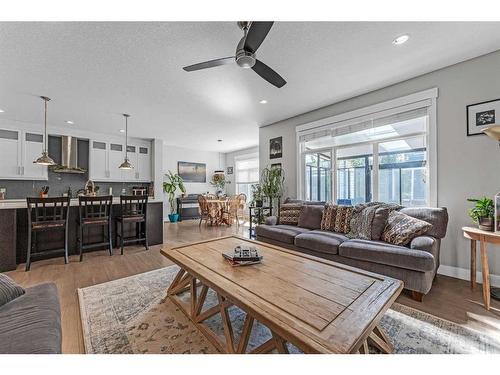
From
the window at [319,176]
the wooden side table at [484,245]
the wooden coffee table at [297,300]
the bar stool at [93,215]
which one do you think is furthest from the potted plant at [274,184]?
the wooden side table at [484,245]

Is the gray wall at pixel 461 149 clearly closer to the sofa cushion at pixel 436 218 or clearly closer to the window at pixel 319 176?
the sofa cushion at pixel 436 218

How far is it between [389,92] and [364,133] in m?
0.64

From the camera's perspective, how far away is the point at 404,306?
2.02m

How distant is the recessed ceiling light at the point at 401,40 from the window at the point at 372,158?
110cm

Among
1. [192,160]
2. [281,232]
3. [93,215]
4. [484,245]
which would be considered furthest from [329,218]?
[192,160]

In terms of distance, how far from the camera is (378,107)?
3309 mm

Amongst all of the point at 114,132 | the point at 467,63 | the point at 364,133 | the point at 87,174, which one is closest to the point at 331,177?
the point at 364,133

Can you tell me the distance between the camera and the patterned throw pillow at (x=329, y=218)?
Result: 3.22 m

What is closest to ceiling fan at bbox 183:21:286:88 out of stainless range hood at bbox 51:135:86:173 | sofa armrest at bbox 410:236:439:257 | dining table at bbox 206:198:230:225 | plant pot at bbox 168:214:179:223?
sofa armrest at bbox 410:236:439:257

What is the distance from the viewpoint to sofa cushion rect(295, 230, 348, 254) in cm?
265

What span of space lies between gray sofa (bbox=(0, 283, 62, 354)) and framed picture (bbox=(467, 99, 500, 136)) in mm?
3994

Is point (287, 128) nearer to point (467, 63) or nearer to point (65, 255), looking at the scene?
point (467, 63)

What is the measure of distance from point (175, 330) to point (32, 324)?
885mm
